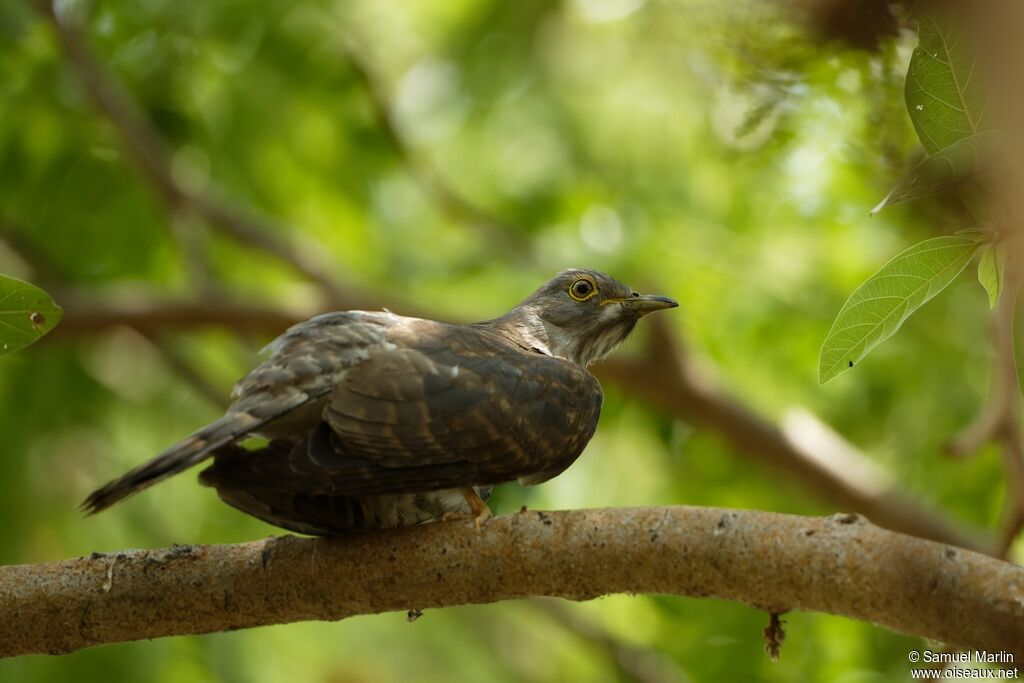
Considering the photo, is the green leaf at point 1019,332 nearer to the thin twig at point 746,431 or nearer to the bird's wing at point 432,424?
the bird's wing at point 432,424

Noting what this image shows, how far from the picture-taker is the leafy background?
7285 millimetres

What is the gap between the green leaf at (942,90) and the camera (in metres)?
2.63

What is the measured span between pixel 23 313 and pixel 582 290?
3.00 m

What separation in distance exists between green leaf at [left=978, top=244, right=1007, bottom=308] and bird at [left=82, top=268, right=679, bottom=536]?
1.52 meters

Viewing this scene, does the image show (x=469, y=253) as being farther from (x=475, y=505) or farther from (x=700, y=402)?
(x=475, y=505)

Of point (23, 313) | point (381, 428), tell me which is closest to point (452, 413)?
point (381, 428)

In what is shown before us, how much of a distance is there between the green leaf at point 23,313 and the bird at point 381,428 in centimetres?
46

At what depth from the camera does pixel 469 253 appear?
8266 mm

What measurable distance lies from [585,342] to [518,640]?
4393 millimetres

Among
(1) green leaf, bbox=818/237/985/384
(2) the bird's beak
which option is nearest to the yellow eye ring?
(2) the bird's beak

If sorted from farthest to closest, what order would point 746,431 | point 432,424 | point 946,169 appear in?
point 746,431
point 432,424
point 946,169

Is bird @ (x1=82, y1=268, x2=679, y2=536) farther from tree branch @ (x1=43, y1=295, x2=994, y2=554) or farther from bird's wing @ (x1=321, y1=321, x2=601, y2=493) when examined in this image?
tree branch @ (x1=43, y1=295, x2=994, y2=554)

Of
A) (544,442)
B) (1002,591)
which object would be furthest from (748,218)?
(1002,591)

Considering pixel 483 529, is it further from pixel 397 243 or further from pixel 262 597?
pixel 397 243
